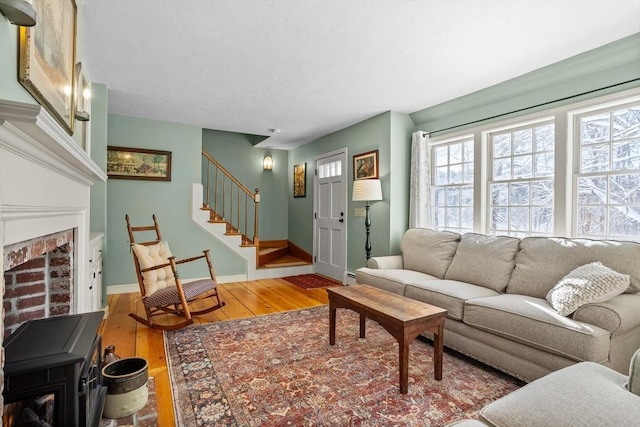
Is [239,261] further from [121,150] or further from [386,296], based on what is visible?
[386,296]

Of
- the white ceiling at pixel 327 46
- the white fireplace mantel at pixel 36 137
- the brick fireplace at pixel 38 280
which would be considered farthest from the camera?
the white ceiling at pixel 327 46

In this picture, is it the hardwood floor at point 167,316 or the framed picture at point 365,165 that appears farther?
the framed picture at point 365,165

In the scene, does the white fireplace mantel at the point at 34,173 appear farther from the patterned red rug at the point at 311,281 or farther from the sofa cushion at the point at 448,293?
the patterned red rug at the point at 311,281

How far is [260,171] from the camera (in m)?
6.65

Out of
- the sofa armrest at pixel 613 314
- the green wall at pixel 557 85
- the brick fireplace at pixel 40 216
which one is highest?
the green wall at pixel 557 85

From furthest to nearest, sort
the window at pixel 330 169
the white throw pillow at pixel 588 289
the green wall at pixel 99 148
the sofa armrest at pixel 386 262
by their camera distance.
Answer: the window at pixel 330 169, the sofa armrest at pixel 386 262, the green wall at pixel 99 148, the white throw pillow at pixel 588 289

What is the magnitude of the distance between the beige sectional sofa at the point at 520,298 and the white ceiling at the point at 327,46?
1.57 m

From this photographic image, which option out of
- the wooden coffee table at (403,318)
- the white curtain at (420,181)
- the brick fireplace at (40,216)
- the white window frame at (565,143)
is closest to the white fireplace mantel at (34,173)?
the brick fireplace at (40,216)

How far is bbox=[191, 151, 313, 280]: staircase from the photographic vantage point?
488cm

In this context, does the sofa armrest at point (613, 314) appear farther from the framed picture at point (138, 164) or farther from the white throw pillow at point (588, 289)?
the framed picture at point (138, 164)

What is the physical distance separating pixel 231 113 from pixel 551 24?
3.48m

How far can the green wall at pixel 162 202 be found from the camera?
4332 mm

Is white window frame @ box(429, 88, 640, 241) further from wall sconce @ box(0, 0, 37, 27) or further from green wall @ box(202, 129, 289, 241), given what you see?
green wall @ box(202, 129, 289, 241)

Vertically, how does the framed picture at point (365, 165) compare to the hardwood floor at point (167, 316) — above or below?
above
